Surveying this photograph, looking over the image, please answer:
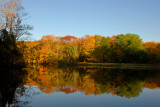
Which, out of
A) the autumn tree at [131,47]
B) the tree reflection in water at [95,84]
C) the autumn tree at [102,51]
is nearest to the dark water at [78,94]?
the tree reflection in water at [95,84]

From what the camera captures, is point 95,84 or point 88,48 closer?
point 95,84

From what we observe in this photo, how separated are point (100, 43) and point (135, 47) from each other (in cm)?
1444

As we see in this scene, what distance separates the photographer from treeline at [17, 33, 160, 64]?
54094mm

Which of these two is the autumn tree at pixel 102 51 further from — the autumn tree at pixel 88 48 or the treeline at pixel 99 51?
the autumn tree at pixel 88 48

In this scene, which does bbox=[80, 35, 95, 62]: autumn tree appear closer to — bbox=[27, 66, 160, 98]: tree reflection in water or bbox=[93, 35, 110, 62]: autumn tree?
bbox=[93, 35, 110, 62]: autumn tree

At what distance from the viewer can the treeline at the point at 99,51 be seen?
54.1m

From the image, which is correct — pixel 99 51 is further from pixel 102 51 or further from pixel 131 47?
pixel 131 47

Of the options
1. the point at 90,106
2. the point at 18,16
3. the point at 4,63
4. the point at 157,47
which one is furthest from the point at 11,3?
the point at 157,47

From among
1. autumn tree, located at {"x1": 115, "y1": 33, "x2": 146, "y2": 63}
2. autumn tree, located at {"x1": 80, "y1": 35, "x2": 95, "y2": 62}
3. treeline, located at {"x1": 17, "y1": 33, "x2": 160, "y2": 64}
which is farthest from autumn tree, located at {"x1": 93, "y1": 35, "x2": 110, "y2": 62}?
autumn tree, located at {"x1": 115, "y1": 33, "x2": 146, "y2": 63}

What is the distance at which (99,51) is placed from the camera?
60625 mm

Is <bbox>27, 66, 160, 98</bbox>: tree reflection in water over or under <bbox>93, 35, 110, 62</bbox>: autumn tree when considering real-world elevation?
under

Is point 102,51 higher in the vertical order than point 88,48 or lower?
lower

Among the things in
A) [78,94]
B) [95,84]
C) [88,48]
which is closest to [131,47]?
[88,48]

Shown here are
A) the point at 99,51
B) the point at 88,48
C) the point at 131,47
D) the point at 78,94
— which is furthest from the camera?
the point at 88,48
